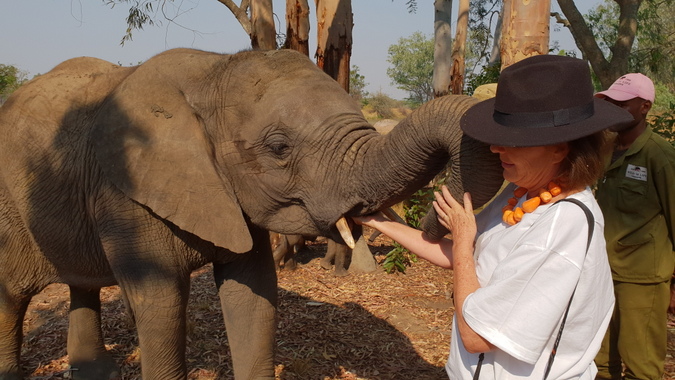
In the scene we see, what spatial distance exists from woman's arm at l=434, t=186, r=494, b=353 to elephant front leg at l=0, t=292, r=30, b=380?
12.6 ft

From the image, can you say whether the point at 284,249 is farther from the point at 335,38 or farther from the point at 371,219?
the point at 371,219

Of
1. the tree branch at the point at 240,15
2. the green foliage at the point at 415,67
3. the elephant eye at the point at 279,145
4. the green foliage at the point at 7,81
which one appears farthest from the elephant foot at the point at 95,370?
the green foliage at the point at 415,67

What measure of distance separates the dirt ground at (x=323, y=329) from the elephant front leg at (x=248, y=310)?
Answer: 1096mm

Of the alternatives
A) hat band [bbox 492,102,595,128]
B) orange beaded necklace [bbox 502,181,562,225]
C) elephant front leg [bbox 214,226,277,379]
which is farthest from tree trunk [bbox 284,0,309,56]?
hat band [bbox 492,102,595,128]

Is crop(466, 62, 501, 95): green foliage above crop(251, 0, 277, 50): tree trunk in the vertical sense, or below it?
below

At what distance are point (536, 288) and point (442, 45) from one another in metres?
13.2

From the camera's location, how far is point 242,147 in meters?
3.57

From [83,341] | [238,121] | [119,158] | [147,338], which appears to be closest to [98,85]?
[119,158]

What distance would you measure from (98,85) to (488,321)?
3.17 meters

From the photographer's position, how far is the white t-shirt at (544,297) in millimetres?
2000

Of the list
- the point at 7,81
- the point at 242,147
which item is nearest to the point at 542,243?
the point at 242,147

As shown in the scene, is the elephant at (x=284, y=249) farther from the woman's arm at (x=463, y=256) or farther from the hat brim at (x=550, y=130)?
the hat brim at (x=550, y=130)

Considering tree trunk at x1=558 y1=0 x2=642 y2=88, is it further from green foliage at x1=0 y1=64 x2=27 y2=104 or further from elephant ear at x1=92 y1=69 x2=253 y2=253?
green foliage at x1=0 y1=64 x2=27 y2=104

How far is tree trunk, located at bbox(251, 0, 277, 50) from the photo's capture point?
7.81m
